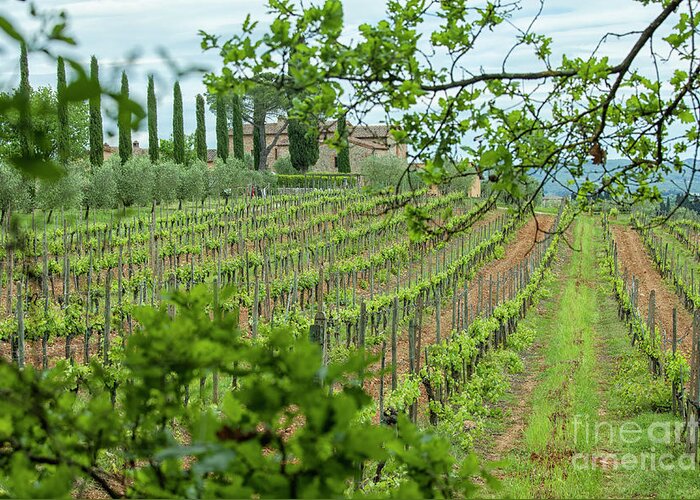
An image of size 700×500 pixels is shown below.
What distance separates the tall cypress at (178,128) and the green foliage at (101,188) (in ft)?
41.5

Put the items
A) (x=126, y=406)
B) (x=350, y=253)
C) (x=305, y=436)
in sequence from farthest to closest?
(x=350, y=253) < (x=126, y=406) < (x=305, y=436)

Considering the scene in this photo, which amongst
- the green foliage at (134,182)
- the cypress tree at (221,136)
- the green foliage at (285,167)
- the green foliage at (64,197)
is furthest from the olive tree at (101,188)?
the green foliage at (285,167)

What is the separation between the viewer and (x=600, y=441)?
9977 millimetres

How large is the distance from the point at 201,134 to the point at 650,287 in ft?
109

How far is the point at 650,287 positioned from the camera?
26000 millimetres

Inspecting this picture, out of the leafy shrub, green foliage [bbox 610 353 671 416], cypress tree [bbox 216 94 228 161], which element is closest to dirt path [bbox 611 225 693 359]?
green foliage [bbox 610 353 671 416]

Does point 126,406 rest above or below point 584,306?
above

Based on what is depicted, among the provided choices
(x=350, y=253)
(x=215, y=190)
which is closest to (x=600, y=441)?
(x=350, y=253)

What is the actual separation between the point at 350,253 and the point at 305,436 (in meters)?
24.9

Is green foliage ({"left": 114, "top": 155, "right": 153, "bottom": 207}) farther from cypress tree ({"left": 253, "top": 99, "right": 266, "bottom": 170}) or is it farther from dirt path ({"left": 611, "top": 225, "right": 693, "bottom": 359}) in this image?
cypress tree ({"left": 253, "top": 99, "right": 266, "bottom": 170})

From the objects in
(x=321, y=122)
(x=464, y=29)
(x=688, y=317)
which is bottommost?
(x=688, y=317)

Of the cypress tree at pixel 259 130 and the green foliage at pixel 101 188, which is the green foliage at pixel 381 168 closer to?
the cypress tree at pixel 259 130

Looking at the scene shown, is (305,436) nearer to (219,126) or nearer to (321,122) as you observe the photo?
(321,122)

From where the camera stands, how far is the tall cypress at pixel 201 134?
1997 inches
